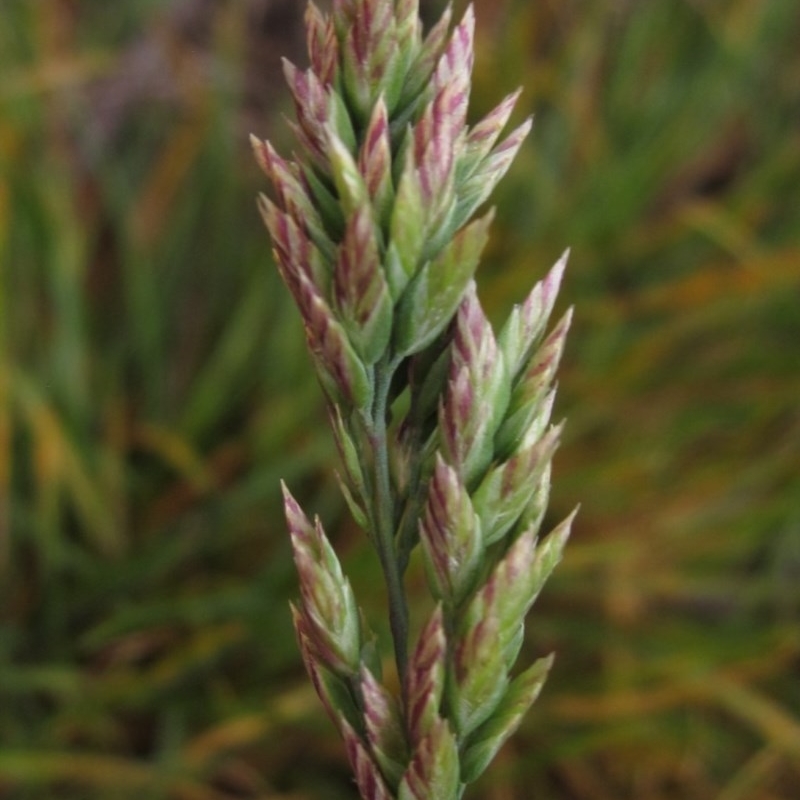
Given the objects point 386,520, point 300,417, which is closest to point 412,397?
point 386,520

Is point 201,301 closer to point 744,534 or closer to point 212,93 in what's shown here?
point 212,93

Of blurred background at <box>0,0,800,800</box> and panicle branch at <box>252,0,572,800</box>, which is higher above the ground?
blurred background at <box>0,0,800,800</box>

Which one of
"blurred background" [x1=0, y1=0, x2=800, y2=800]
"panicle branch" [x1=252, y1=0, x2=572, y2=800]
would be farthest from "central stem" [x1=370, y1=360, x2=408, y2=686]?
"blurred background" [x1=0, y1=0, x2=800, y2=800]

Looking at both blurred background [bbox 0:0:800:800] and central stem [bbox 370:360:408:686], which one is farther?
blurred background [bbox 0:0:800:800]

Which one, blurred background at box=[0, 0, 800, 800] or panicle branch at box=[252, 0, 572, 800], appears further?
blurred background at box=[0, 0, 800, 800]

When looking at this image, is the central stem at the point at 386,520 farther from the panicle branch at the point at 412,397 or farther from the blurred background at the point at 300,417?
the blurred background at the point at 300,417

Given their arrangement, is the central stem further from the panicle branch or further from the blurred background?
the blurred background

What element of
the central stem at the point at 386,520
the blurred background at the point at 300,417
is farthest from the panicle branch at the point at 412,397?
the blurred background at the point at 300,417

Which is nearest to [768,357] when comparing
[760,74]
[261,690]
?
[760,74]
